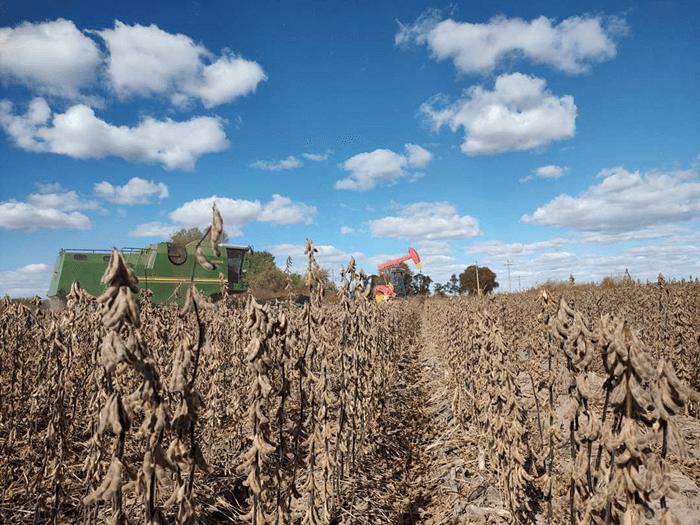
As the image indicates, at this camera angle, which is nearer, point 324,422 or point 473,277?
point 324,422

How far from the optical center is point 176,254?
855 inches

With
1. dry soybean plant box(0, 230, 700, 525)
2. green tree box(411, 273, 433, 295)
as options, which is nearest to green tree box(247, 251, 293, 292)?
green tree box(411, 273, 433, 295)

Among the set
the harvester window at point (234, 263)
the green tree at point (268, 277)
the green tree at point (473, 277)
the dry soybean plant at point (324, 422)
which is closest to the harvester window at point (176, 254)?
the harvester window at point (234, 263)

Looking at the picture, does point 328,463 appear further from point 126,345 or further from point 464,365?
point 464,365

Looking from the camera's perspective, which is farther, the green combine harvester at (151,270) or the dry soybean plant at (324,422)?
the green combine harvester at (151,270)

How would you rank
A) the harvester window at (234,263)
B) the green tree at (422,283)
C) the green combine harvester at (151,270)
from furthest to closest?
the green tree at (422,283) < the harvester window at (234,263) < the green combine harvester at (151,270)

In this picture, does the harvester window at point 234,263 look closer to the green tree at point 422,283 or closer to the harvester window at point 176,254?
the harvester window at point 176,254

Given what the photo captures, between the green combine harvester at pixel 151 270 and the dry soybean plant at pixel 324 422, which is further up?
the green combine harvester at pixel 151 270

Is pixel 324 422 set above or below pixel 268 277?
below

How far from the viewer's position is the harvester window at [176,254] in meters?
21.6

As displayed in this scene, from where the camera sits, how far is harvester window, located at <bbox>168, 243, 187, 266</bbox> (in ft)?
70.8

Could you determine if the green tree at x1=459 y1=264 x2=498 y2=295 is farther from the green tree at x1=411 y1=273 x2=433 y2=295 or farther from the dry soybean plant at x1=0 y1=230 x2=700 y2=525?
the dry soybean plant at x1=0 y1=230 x2=700 y2=525

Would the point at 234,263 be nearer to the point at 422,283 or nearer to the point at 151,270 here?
the point at 151,270

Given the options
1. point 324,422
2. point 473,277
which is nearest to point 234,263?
point 324,422
